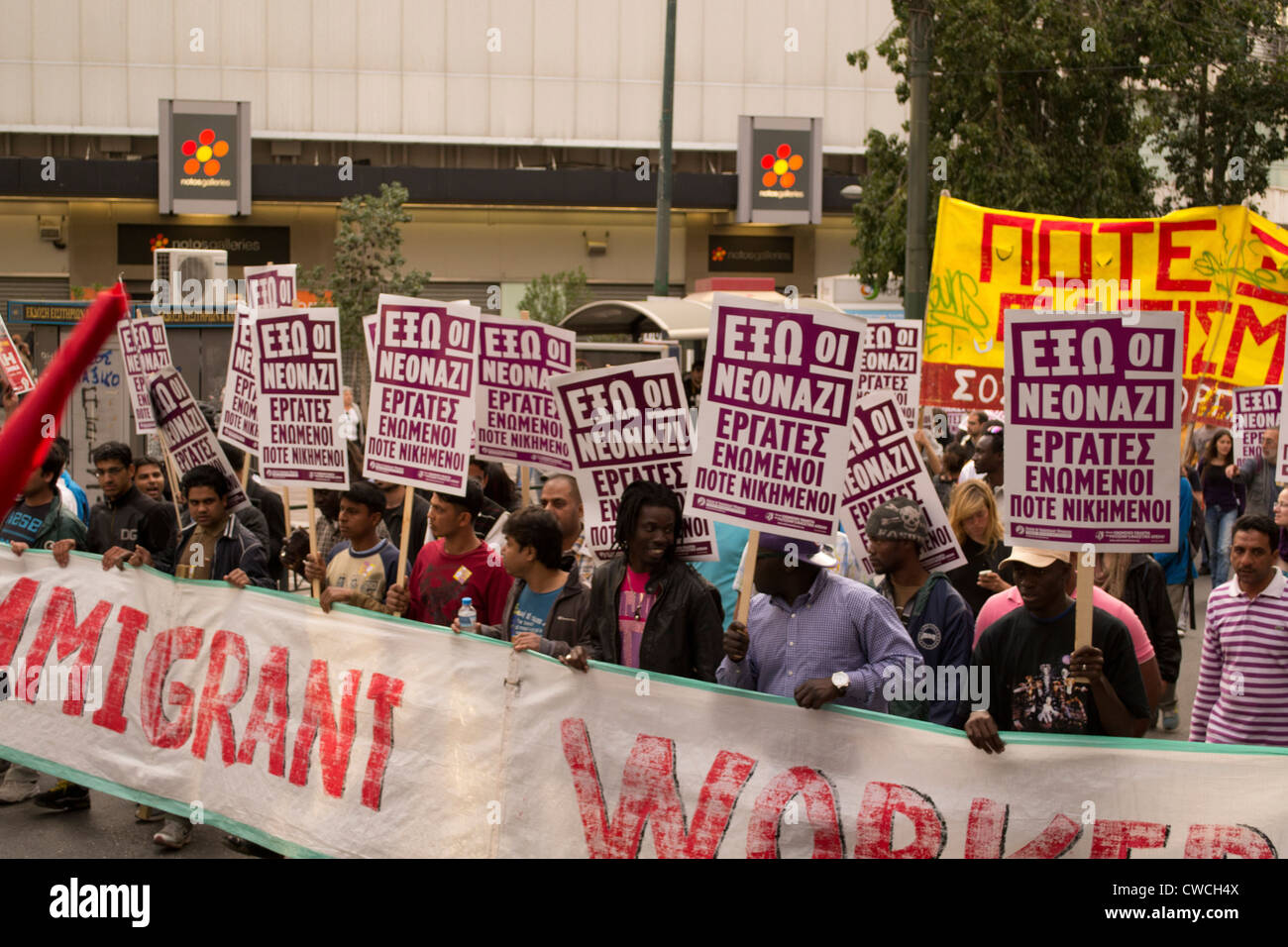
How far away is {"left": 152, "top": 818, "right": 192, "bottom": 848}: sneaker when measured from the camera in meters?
6.75

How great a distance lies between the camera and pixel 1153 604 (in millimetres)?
6840

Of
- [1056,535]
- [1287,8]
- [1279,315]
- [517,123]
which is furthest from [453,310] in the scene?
[517,123]

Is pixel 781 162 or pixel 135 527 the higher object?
pixel 781 162

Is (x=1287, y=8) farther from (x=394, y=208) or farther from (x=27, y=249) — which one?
(x=27, y=249)

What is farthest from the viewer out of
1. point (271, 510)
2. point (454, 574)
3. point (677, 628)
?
point (271, 510)

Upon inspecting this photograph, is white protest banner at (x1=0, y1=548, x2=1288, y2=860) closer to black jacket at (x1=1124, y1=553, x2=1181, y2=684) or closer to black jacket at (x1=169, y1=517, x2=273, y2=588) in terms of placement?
black jacket at (x1=169, y1=517, x2=273, y2=588)

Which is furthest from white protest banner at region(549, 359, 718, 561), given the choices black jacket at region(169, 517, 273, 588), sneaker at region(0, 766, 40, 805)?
sneaker at region(0, 766, 40, 805)

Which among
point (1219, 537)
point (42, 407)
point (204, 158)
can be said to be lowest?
point (1219, 537)

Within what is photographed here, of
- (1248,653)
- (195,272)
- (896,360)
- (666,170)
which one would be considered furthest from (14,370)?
(666,170)

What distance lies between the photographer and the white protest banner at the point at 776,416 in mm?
5074

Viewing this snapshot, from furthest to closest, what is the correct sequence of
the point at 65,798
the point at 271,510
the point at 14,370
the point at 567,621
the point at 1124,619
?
the point at 14,370, the point at 271,510, the point at 65,798, the point at 567,621, the point at 1124,619

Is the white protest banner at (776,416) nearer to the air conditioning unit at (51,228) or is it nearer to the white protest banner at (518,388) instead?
the white protest banner at (518,388)

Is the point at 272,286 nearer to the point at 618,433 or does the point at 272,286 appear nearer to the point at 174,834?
the point at 618,433

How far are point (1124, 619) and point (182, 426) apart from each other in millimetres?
4758
